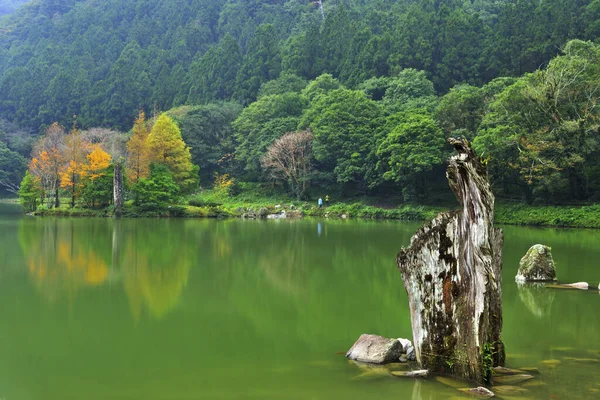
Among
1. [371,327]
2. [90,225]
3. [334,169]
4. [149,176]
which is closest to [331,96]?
[334,169]

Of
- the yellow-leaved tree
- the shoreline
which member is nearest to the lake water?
the shoreline

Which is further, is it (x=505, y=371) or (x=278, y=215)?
(x=278, y=215)

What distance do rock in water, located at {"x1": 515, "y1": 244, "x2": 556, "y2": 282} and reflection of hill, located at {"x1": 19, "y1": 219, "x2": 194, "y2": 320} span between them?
7.23 metres

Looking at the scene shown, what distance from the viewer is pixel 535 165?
99.9 feet

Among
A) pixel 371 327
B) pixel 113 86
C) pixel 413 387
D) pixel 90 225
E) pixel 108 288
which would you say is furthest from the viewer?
pixel 113 86

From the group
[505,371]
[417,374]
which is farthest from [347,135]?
[417,374]

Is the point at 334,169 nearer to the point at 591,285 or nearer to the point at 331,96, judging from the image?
the point at 331,96

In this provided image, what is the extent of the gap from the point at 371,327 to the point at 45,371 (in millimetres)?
4427

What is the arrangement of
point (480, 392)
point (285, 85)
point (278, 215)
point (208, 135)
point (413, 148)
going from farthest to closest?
point (285, 85), point (208, 135), point (278, 215), point (413, 148), point (480, 392)

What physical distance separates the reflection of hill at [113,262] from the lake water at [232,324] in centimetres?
5

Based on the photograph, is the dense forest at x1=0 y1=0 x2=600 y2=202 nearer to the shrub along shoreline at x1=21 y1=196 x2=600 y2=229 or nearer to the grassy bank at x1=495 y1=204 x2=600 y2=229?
the grassy bank at x1=495 y1=204 x2=600 y2=229

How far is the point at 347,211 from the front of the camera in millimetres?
38031

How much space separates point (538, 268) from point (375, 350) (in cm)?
709

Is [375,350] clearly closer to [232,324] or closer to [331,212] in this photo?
[232,324]
